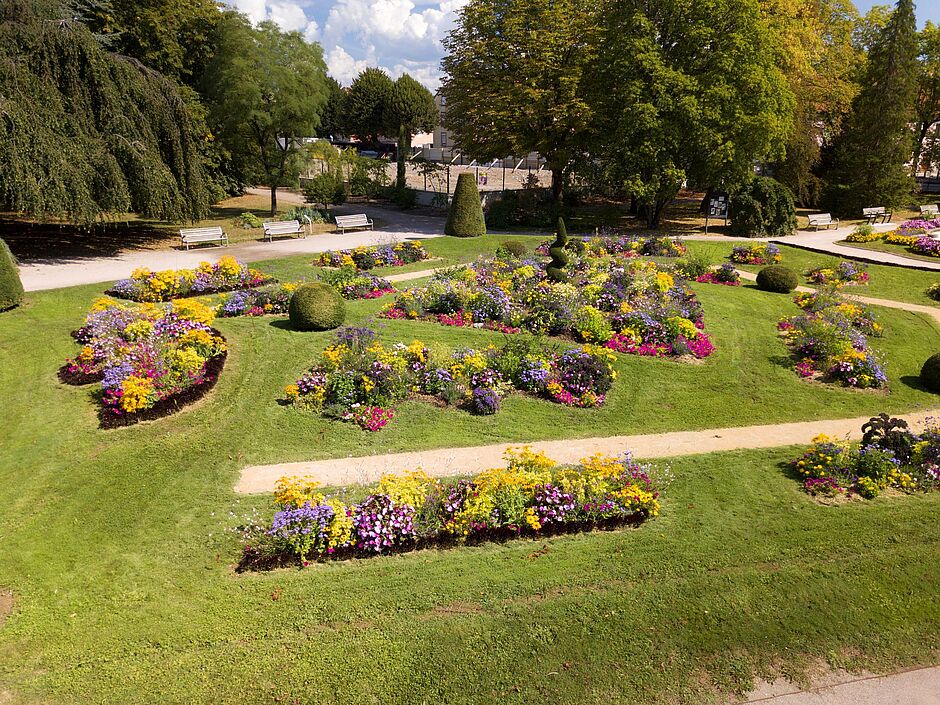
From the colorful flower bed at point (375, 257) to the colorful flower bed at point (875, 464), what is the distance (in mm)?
13230

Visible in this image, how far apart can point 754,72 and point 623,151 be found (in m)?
5.31

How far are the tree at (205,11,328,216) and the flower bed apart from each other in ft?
75.1

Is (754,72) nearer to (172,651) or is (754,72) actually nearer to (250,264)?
(250,264)

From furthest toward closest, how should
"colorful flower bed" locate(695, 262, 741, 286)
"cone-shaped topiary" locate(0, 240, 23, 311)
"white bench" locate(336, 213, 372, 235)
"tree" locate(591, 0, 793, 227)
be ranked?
"white bench" locate(336, 213, 372, 235), "tree" locate(591, 0, 793, 227), "colorful flower bed" locate(695, 262, 741, 286), "cone-shaped topiary" locate(0, 240, 23, 311)

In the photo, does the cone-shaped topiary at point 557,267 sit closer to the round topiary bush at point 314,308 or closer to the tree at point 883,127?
the round topiary bush at point 314,308

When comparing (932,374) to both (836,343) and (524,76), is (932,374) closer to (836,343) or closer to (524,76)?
(836,343)

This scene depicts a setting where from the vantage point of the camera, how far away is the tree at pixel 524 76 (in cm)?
Answer: 2527

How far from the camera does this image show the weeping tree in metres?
16.3

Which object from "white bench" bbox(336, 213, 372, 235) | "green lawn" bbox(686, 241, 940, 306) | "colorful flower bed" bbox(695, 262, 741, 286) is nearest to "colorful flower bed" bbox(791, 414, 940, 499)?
"colorful flower bed" bbox(695, 262, 741, 286)

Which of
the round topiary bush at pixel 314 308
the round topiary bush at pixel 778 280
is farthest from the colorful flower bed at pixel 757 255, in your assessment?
the round topiary bush at pixel 314 308

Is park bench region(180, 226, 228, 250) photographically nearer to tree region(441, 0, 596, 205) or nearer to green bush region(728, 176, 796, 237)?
tree region(441, 0, 596, 205)

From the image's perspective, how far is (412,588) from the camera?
604 cm

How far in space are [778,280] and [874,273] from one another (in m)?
4.91

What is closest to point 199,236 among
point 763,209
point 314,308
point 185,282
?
point 185,282
